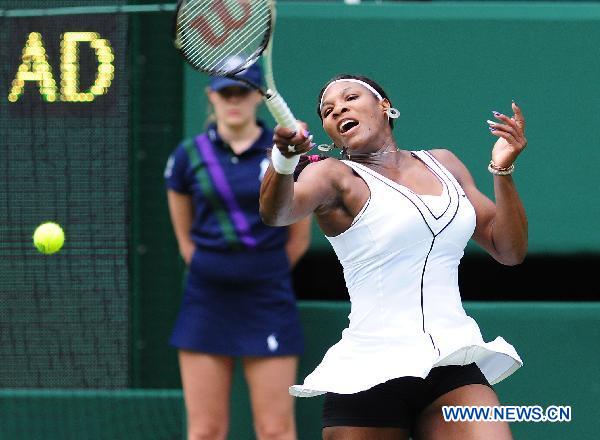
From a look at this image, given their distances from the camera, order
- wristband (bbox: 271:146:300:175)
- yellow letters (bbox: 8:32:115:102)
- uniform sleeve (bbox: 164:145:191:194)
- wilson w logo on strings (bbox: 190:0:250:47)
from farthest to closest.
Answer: yellow letters (bbox: 8:32:115:102) < uniform sleeve (bbox: 164:145:191:194) < wilson w logo on strings (bbox: 190:0:250:47) < wristband (bbox: 271:146:300:175)

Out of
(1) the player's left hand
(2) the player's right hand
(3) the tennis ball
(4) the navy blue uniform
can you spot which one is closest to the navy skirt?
(4) the navy blue uniform

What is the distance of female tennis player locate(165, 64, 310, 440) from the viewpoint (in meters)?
4.76

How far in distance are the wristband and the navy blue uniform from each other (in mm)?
1656

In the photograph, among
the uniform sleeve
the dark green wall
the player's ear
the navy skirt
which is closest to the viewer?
the player's ear

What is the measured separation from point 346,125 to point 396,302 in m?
0.54

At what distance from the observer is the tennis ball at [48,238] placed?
16.8 ft

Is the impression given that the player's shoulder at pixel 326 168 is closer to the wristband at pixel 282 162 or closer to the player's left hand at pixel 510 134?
the wristband at pixel 282 162

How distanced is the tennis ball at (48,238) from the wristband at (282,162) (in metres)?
2.22

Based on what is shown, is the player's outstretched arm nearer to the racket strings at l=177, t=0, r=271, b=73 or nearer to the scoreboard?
the racket strings at l=177, t=0, r=271, b=73

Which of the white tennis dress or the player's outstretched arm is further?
the white tennis dress

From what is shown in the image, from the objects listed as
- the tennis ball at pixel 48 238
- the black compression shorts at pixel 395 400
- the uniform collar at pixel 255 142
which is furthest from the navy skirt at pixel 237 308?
the black compression shorts at pixel 395 400

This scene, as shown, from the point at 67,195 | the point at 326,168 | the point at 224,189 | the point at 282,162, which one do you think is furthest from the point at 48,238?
the point at 282,162

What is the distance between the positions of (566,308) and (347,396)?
1957mm

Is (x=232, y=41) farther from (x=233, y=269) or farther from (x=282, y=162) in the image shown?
(x=233, y=269)
